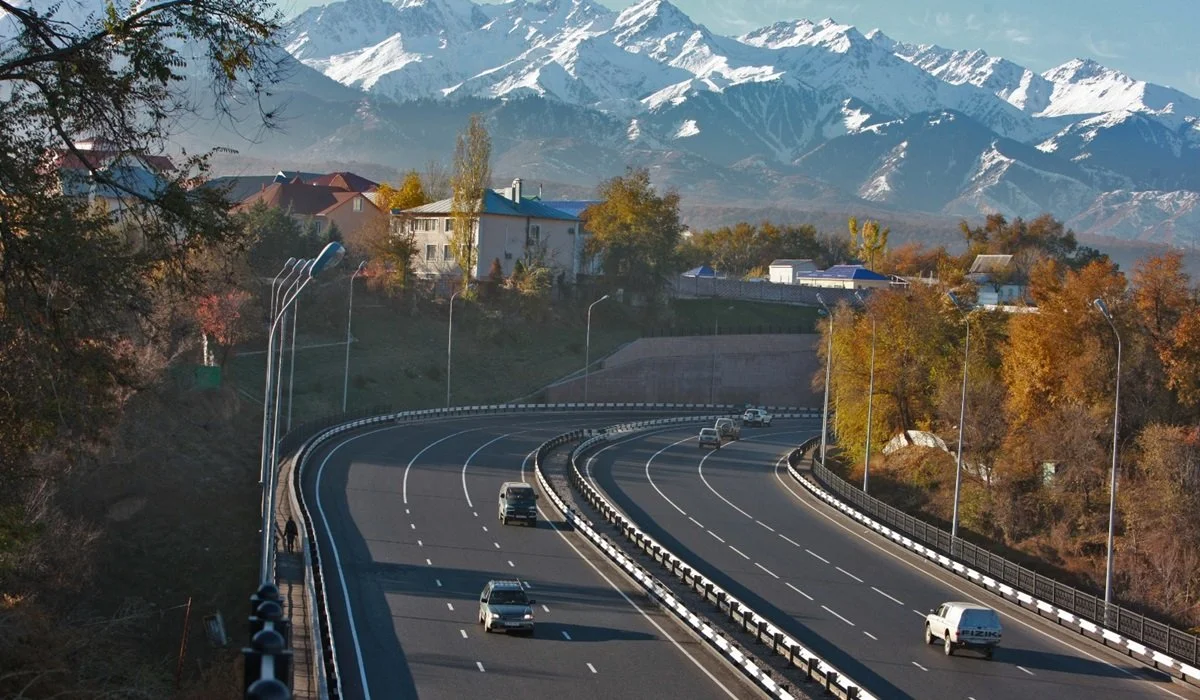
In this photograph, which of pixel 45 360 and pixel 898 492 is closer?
pixel 45 360

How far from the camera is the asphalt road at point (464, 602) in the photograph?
88.0ft

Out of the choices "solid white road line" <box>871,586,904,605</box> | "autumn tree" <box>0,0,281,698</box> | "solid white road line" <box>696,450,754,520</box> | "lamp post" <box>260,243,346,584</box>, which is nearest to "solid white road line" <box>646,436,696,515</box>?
"solid white road line" <box>696,450,754,520</box>

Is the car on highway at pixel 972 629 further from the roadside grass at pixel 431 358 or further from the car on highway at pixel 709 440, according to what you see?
the roadside grass at pixel 431 358

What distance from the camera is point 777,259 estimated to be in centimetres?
17062

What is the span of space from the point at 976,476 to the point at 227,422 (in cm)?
3743

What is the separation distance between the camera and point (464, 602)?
34.6m

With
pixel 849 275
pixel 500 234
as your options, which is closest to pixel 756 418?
pixel 500 234

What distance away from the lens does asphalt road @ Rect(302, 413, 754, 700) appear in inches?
1056

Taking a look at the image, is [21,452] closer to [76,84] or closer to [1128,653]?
[76,84]

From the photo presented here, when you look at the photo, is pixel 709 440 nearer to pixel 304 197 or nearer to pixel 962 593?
pixel 962 593

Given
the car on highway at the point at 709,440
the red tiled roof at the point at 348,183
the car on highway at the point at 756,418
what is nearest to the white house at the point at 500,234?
the car on highway at the point at 756,418

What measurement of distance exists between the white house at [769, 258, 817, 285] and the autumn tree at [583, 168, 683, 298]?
35.4m

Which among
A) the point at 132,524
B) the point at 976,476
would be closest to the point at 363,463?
the point at 132,524

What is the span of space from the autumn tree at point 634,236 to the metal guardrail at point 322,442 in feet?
49.2
